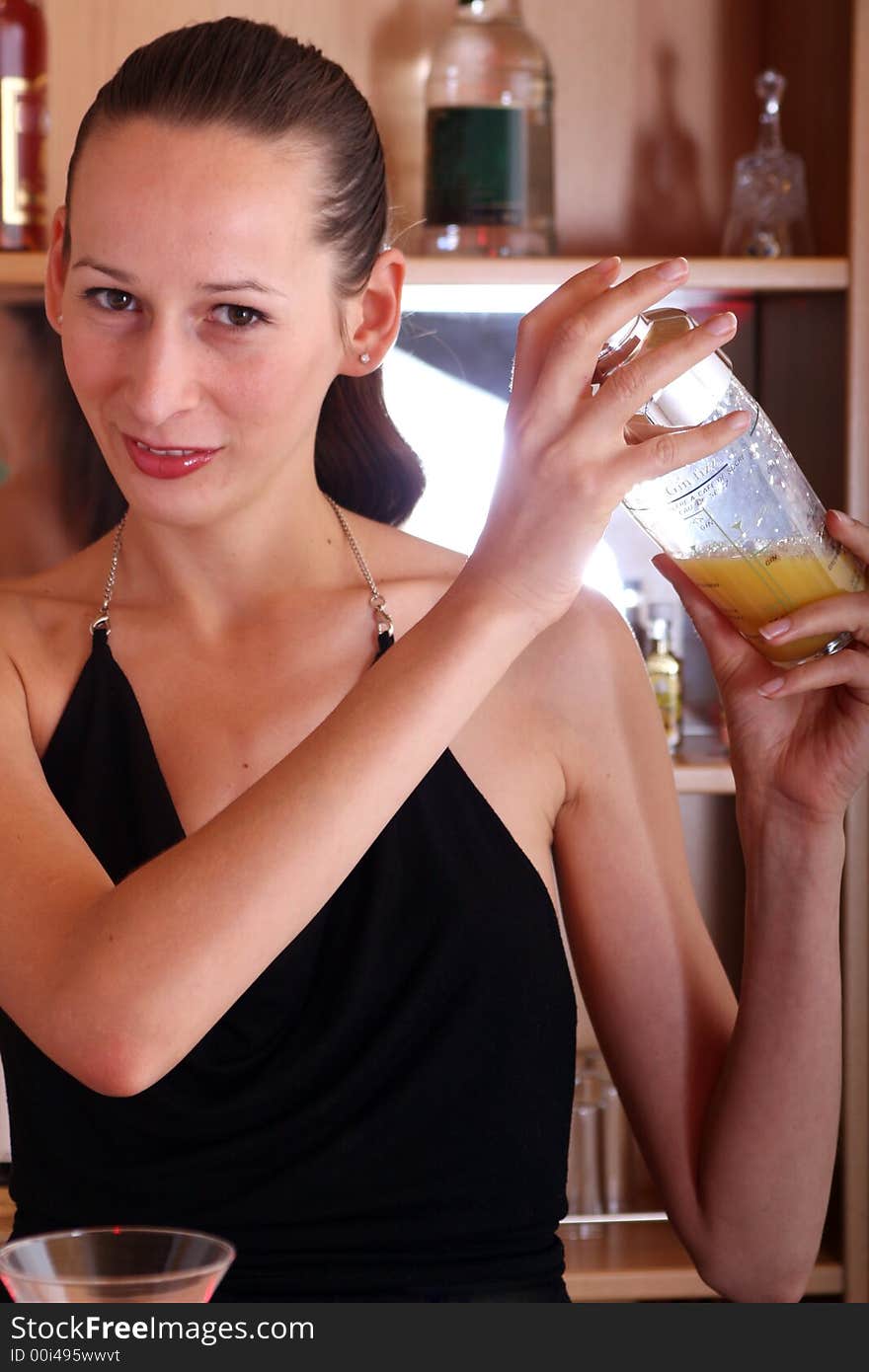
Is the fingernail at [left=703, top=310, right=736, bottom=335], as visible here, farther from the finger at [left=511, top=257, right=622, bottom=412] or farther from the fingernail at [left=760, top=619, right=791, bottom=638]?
the fingernail at [left=760, top=619, right=791, bottom=638]

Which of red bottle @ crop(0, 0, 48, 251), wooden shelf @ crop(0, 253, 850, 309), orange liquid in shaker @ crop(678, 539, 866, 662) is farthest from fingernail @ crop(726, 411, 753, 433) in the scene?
red bottle @ crop(0, 0, 48, 251)

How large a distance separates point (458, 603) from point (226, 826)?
16 centimetres

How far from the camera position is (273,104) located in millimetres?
1103

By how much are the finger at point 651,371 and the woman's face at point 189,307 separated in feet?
1.03

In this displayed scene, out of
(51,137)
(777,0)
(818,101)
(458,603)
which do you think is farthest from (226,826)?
(777,0)

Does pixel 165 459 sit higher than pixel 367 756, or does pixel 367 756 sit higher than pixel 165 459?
pixel 165 459

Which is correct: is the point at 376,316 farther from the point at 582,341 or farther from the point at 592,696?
the point at 582,341

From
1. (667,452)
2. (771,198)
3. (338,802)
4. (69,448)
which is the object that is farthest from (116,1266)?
(771,198)

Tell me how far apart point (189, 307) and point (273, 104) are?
0.20 m

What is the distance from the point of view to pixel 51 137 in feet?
6.32

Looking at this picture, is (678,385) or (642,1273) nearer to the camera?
(678,385)

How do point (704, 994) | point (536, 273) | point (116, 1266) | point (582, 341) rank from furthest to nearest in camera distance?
point (536, 273) → point (704, 994) → point (582, 341) → point (116, 1266)

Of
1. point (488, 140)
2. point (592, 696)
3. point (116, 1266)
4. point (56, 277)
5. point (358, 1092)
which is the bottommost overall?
point (358, 1092)
